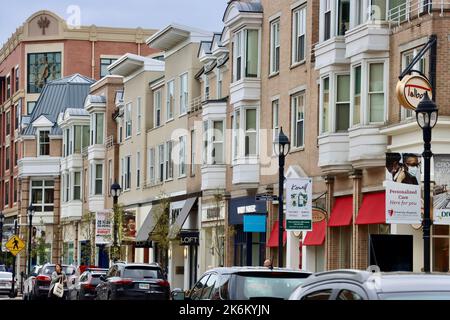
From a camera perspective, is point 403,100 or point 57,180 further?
point 57,180

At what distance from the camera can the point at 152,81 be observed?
65.7 m

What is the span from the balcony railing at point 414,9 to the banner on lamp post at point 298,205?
5628 mm

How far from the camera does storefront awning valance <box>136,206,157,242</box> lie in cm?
6302

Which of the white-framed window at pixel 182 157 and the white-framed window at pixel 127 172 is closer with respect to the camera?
the white-framed window at pixel 182 157

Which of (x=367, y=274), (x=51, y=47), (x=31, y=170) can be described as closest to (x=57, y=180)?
(x=31, y=170)

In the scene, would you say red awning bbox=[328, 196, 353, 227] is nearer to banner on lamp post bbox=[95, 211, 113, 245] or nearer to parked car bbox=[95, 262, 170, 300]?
parked car bbox=[95, 262, 170, 300]

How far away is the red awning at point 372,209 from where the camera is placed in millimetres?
35362

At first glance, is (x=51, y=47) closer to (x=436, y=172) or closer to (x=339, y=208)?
(x=339, y=208)

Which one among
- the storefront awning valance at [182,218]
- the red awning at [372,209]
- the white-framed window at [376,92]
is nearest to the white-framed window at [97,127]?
the storefront awning valance at [182,218]

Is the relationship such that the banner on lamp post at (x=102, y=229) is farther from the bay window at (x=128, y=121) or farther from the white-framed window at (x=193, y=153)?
the bay window at (x=128, y=121)

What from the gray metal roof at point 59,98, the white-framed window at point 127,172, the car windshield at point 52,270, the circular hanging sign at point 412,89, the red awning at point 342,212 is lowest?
the car windshield at point 52,270

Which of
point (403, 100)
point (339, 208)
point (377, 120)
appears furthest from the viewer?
point (339, 208)

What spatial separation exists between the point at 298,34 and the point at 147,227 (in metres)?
23.0

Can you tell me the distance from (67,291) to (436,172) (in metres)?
16.9
